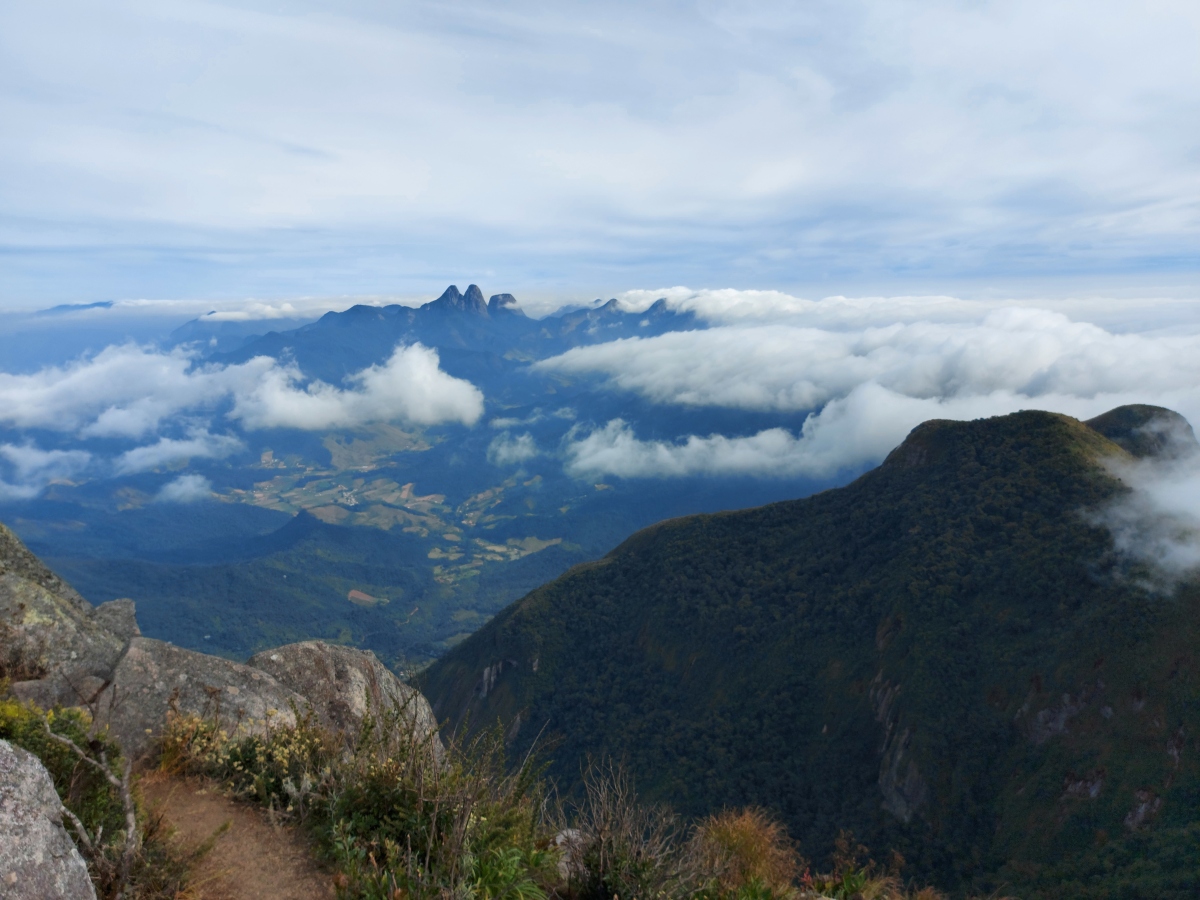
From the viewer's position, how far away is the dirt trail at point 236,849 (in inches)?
390

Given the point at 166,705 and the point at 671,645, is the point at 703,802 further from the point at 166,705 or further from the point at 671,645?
the point at 166,705

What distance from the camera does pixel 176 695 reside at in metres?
14.2

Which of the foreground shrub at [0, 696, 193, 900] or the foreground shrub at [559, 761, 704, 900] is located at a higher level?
the foreground shrub at [0, 696, 193, 900]

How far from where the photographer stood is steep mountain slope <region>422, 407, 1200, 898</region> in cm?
6425

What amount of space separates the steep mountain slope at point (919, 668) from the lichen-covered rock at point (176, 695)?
6255 centimetres

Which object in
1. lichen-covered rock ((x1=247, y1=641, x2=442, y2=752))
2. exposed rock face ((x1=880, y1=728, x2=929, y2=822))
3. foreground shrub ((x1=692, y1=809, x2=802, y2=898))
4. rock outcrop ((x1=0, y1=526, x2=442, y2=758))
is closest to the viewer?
foreground shrub ((x1=692, y1=809, x2=802, y2=898))

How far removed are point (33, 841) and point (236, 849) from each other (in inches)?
181

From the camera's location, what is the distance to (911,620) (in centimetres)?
9756

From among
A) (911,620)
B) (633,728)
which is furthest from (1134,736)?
(633,728)

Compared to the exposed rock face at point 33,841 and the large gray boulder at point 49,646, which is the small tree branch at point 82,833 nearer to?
the exposed rock face at point 33,841

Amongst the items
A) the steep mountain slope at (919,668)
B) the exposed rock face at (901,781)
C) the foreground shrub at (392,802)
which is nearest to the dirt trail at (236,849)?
the foreground shrub at (392,802)

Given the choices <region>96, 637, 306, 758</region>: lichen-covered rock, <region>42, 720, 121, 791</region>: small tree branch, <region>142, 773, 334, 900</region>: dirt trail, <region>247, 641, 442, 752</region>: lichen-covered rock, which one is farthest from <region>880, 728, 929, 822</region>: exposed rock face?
<region>42, 720, 121, 791</region>: small tree branch

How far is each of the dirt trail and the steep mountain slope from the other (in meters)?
62.4

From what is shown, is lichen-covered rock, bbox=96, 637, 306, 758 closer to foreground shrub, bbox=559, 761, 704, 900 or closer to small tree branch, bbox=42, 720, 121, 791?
small tree branch, bbox=42, 720, 121, 791
